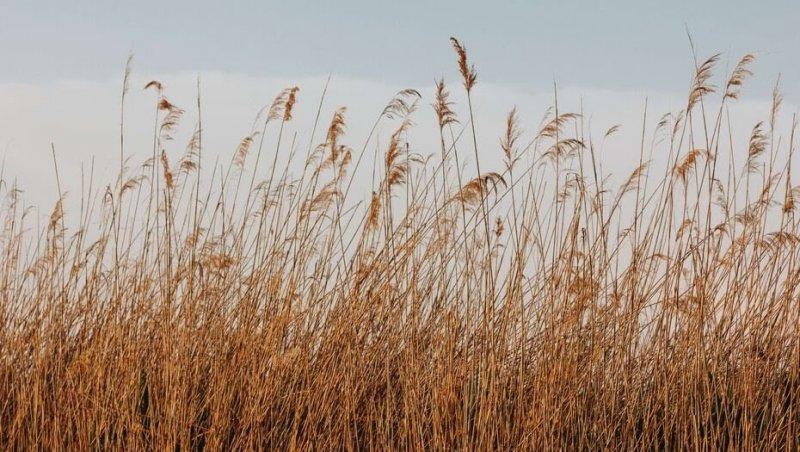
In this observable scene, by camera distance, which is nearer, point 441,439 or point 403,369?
point 441,439

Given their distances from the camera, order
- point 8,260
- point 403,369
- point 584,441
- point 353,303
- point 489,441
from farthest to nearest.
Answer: point 8,260, point 353,303, point 403,369, point 584,441, point 489,441

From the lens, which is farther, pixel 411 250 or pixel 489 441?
pixel 411 250

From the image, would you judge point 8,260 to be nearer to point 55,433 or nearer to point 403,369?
point 55,433

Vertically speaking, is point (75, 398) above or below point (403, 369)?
below

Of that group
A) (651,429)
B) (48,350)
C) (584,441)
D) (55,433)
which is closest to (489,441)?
(584,441)

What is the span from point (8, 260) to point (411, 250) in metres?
2.30

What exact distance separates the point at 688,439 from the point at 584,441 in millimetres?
404

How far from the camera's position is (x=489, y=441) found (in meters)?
2.84

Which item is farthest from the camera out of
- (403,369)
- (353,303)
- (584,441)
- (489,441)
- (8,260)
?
(8,260)

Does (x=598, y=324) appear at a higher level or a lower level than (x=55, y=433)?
higher

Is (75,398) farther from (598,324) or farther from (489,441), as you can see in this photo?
(598,324)

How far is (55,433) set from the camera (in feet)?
10.8

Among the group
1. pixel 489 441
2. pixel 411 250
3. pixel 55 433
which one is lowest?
pixel 55 433

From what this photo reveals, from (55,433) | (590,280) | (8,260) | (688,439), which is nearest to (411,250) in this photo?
(590,280)
